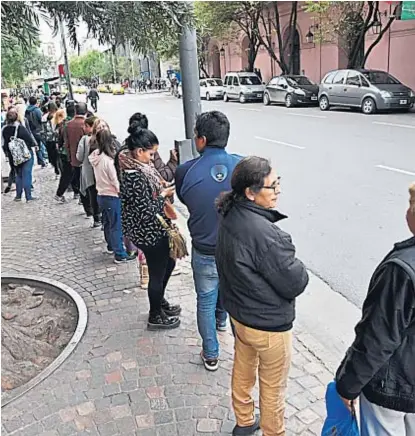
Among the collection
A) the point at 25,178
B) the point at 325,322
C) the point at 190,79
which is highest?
the point at 190,79

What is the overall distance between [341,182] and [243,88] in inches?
845

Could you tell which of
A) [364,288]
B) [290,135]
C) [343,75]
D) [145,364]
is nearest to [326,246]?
[364,288]

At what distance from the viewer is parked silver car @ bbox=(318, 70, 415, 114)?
18.9m

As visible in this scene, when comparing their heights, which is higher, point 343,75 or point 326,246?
point 343,75

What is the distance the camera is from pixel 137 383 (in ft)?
11.5

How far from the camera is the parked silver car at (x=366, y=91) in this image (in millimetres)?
18875

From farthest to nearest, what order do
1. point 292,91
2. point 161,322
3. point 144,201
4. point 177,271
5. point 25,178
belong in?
point 292,91 → point 25,178 → point 177,271 → point 161,322 → point 144,201

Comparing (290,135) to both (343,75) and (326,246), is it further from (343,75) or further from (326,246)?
(326,246)

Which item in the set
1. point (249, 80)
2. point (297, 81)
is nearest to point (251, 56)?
point (249, 80)

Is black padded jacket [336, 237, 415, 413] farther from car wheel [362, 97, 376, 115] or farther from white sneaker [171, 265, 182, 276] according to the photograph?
car wheel [362, 97, 376, 115]

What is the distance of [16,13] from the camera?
285 cm

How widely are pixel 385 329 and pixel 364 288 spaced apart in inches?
128

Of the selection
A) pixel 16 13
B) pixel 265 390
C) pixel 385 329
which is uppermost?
pixel 16 13

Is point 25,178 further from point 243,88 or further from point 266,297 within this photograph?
point 243,88
